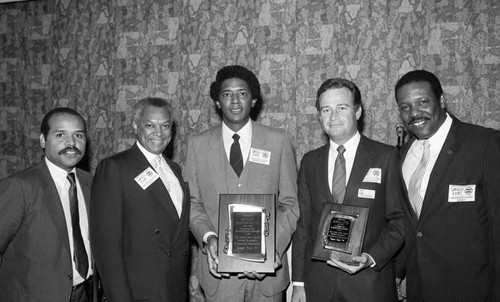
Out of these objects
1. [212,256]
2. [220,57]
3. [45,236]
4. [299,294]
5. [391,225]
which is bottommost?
[299,294]

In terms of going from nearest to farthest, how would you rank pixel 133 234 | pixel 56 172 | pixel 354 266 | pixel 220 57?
pixel 354 266, pixel 133 234, pixel 56 172, pixel 220 57

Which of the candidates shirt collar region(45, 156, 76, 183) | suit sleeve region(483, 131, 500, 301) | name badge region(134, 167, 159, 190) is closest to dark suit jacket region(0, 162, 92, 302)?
shirt collar region(45, 156, 76, 183)

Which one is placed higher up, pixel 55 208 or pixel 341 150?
pixel 341 150

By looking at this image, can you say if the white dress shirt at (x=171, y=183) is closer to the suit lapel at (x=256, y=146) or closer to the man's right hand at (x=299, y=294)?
the suit lapel at (x=256, y=146)

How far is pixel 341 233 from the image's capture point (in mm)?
2400

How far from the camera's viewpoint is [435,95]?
263 centimetres

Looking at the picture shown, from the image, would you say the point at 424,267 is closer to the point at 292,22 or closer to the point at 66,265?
the point at 66,265

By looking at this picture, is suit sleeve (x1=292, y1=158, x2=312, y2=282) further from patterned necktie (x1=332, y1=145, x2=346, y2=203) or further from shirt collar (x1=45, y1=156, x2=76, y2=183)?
shirt collar (x1=45, y1=156, x2=76, y2=183)

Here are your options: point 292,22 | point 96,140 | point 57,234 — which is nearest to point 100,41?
point 96,140

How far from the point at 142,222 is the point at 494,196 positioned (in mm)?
2099

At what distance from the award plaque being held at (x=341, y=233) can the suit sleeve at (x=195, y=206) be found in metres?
0.77

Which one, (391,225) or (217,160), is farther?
(217,160)

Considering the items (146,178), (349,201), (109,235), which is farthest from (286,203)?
(109,235)

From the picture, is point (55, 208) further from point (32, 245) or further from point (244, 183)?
point (244, 183)
